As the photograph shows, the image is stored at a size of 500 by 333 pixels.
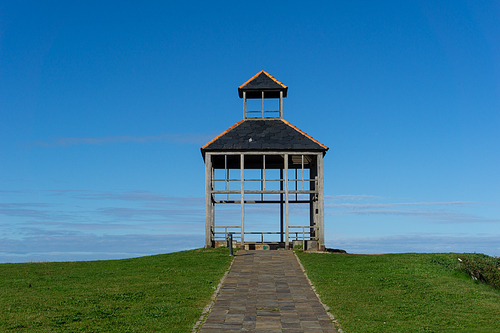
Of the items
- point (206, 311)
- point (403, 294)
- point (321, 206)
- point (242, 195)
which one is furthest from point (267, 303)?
point (321, 206)

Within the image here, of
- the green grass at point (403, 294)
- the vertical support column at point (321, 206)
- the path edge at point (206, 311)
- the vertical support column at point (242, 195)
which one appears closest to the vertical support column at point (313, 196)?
the vertical support column at point (321, 206)

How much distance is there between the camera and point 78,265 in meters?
24.0

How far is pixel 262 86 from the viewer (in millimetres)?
28531

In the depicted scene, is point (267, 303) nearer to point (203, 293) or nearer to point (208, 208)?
point (203, 293)

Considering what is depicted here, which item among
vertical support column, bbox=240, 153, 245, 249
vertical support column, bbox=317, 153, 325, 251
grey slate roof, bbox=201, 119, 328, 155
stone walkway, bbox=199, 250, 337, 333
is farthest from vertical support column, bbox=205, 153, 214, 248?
vertical support column, bbox=317, 153, 325, 251

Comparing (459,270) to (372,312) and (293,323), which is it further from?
(293,323)

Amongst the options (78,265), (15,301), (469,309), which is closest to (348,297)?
(469,309)

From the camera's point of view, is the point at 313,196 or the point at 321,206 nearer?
the point at 321,206

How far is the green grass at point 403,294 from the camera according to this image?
453 inches

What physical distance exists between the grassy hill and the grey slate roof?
21.4 ft

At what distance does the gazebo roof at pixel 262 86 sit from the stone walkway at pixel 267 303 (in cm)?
1207

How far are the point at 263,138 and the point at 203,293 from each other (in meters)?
14.0

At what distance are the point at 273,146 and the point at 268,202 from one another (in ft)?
13.9

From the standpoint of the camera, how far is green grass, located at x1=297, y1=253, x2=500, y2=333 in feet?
37.7
